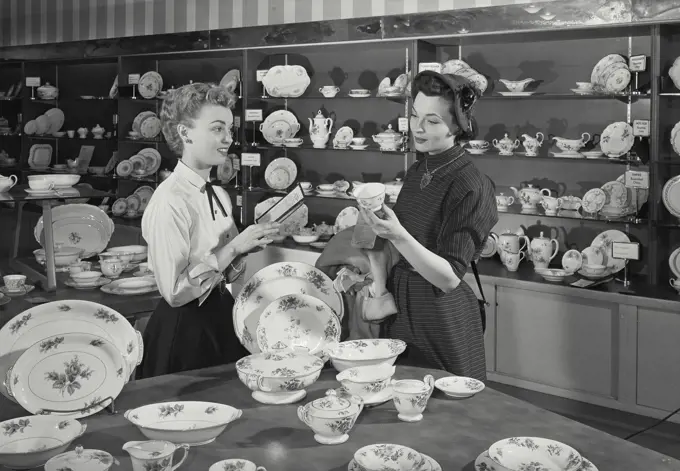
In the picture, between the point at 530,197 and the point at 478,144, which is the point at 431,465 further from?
the point at 478,144

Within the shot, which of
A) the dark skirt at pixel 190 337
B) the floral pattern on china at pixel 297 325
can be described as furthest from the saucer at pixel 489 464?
the dark skirt at pixel 190 337

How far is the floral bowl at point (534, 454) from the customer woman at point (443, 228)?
2.56 ft

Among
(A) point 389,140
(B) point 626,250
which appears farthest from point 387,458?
(A) point 389,140

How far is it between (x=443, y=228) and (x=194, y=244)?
812 millimetres

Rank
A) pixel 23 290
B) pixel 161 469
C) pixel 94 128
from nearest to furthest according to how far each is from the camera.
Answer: pixel 161 469 → pixel 23 290 → pixel 94 128

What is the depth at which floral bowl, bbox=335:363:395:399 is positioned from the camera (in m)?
1.88

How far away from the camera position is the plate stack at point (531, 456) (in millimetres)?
1568

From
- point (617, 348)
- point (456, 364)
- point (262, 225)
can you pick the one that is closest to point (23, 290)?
point (262, 225)

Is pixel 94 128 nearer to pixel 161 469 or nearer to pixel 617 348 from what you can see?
pixel 617 348

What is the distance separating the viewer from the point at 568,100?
469 cm

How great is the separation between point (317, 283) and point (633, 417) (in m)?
2.29

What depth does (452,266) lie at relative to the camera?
7.96 feet

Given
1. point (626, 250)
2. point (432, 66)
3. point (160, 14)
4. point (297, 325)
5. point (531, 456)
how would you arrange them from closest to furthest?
point (531, 456) < point (297, 325) < point (626, 250) < point (432, 66) < point (160, 14)

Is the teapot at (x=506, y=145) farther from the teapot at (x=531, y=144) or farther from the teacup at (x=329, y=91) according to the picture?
the teacup at (x=329, y=91)
